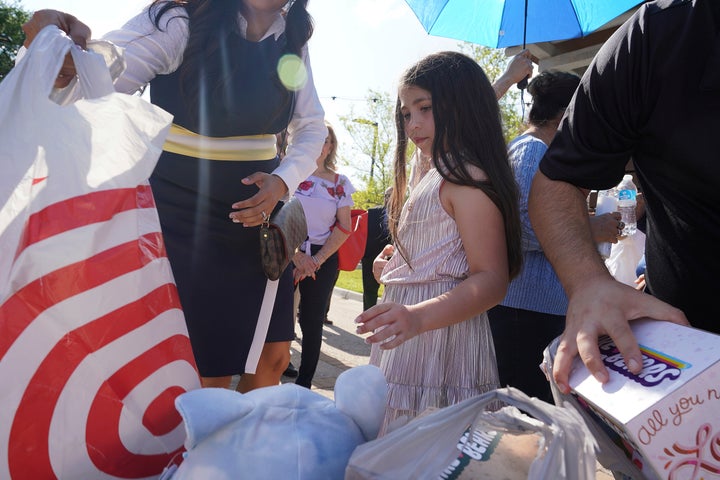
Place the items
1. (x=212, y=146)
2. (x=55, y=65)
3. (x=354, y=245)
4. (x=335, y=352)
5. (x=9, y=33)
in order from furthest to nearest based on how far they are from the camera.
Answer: (x=9, y=33) → (x=335, y=352) → (x=354, y=245) → (x=212, y=146) → (x=55, y=65)

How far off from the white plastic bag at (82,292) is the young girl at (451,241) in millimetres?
619

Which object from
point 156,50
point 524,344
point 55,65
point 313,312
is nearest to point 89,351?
point 55,65

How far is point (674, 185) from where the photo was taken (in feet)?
3.97

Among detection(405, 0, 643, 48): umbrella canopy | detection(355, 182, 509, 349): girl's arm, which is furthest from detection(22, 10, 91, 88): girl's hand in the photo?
detection(405, 0, 643, 48): umbrella canopy

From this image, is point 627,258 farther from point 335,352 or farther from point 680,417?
point 680,417

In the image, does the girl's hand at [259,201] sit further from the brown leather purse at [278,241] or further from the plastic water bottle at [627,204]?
the plastic water bottle at [627,204]

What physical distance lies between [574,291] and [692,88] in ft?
1.53

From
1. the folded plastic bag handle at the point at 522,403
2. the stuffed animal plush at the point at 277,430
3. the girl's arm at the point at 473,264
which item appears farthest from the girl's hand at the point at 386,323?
the folded plastic bag handle at the point at 522,403

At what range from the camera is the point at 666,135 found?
119 centimetres

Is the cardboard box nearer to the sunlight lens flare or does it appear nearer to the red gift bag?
the sunlight lens flare

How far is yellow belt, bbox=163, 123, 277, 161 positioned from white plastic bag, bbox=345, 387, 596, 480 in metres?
1.24

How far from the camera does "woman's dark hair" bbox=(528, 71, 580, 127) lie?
2525mm

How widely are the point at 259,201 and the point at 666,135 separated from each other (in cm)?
110

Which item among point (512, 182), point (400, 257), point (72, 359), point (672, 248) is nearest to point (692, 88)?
point (672, 248)
